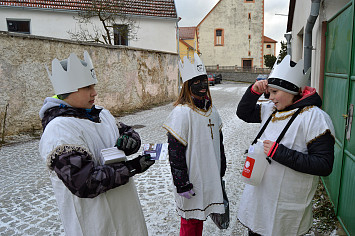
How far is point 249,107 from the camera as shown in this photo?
2.42m

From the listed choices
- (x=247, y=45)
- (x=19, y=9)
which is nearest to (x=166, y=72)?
(x=19, y=9)

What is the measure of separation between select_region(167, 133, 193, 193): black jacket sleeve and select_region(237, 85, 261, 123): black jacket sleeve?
2.06ft

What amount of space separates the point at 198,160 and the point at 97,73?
9295mm

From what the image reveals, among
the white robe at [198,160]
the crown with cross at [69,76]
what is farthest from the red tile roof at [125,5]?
the crown with cross at [69,76]

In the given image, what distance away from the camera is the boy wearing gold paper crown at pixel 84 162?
155 cm

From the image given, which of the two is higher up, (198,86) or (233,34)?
(233,34)

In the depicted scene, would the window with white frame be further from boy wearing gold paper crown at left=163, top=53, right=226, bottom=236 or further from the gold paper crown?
the gold paper crown

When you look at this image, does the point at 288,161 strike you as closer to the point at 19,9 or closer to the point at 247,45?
Answer: the point at 19,9

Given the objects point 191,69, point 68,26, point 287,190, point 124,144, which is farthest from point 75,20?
→ point 287,190

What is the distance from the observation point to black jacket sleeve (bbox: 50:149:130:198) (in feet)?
4.99

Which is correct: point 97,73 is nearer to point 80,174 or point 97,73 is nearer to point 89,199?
point 89,199

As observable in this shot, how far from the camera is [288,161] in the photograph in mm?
1900


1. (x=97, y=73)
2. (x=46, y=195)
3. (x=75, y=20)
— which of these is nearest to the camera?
(x=46, y=195)

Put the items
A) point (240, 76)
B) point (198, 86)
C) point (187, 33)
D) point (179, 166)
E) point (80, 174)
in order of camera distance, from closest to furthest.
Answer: point (80, 174) < point (179, 166) < point (198, 86) < point (240, 76) < point (187, 33)
